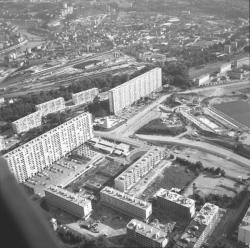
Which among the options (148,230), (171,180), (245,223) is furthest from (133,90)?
(245,223)

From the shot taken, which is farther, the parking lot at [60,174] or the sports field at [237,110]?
the sports field at [237,110]

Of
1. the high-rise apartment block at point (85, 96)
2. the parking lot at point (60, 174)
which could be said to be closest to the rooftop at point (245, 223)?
the parking lot at point (60, 174)

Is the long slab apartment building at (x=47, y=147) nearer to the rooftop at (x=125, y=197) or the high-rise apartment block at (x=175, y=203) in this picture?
the rooftop at (x=125, y=197)

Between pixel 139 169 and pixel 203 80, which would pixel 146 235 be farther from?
pixel 203 80

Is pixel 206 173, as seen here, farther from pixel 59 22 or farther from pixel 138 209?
pixel 59 22

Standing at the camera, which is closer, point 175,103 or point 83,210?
point 83,210

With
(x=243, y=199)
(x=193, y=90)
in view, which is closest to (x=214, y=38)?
(x=193, y=90)

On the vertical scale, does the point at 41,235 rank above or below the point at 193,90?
above

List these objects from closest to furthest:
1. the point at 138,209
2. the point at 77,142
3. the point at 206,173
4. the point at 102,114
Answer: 1. the point at 138,209
2. the point at 206,173
3. the point at 77,142
4. the point at 102,114
